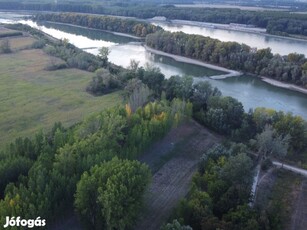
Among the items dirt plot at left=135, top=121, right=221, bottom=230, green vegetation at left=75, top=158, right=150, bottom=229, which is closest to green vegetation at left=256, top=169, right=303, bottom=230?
dirt plot at left=135, top=121, right=221, bottom=230

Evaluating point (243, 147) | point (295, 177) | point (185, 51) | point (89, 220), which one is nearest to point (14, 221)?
point (89, 220)

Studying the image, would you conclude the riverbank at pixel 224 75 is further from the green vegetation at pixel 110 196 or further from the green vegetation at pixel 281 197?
the green vegetation at pixel 110 196

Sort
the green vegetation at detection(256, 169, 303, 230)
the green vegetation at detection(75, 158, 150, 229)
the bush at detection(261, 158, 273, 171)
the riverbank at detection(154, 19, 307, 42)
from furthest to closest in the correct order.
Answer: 1. the riverbank at detection(154, 19, 307, 42)
2. the bush at detection(261, 158, 273, 171)
3. the green vegetation at detection(256, 169, 303, 230)
4. the green vegetation at detection(75, 158, 150, 229)

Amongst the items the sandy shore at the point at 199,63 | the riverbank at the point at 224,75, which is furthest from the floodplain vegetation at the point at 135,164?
the sandy shore at the point at 199,63

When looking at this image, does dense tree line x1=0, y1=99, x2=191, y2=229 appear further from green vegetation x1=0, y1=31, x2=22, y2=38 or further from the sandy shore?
green vegetation x1=0, y1=31, x2=22, y2=38

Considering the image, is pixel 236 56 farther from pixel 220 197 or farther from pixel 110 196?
pixel 110 196

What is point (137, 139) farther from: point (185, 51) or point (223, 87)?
point (185, 51)
